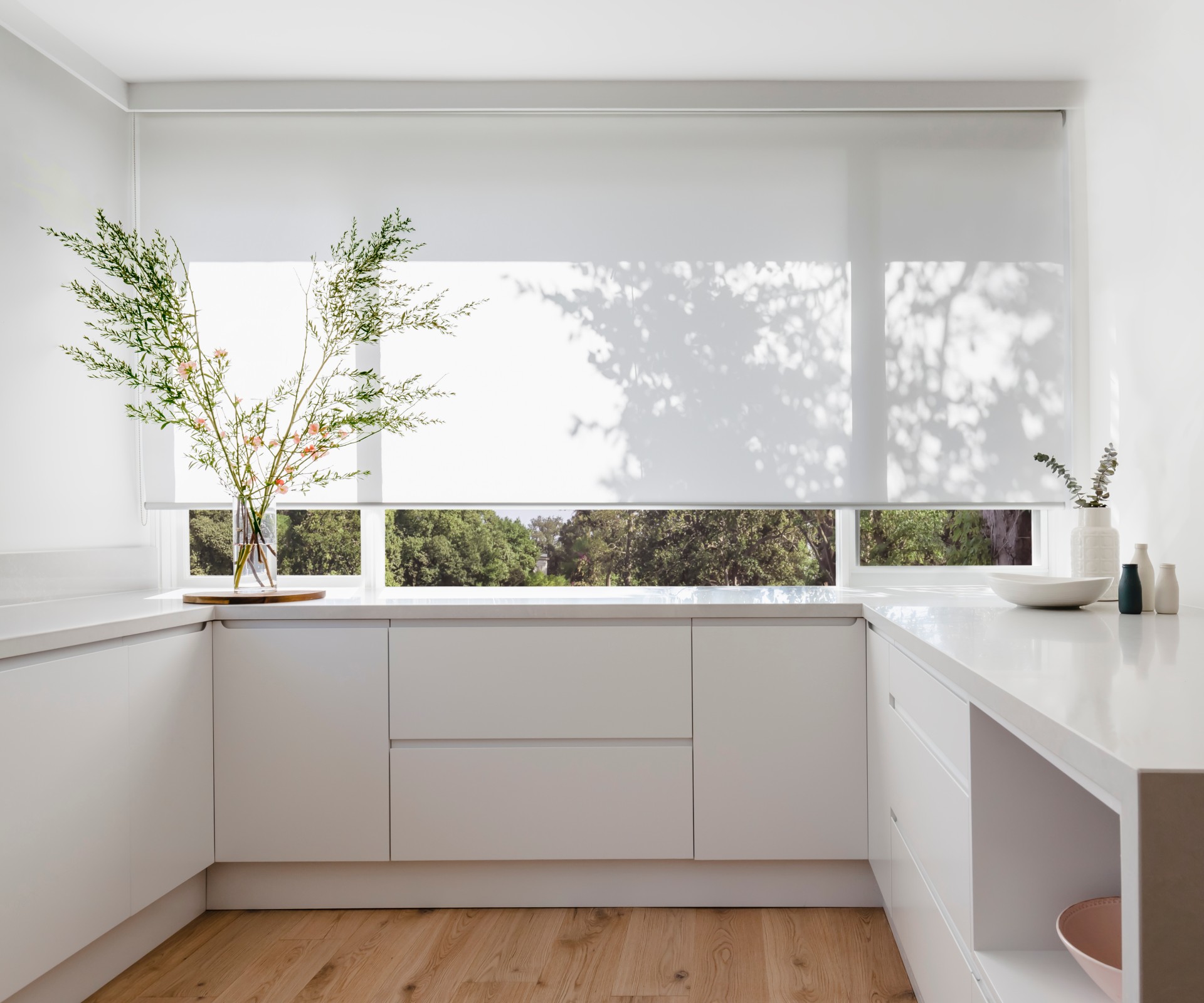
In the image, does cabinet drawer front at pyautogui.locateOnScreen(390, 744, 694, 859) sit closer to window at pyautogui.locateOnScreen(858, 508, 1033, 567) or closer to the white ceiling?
window at pyautogui.locateOnScreen(858, 508, 1033, 567)

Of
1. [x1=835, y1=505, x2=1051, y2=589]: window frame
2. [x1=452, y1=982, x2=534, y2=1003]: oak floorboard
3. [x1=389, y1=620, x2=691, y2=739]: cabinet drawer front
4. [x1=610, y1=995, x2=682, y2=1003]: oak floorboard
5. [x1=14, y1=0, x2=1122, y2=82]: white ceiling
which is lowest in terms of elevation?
[x1=452, y1=982, x2=534, y2=1003]: oak floorboard

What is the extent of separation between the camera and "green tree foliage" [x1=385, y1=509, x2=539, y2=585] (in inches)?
118

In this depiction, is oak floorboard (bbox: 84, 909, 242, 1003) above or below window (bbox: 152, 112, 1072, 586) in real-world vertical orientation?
below

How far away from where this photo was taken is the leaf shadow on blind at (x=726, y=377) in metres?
2.84

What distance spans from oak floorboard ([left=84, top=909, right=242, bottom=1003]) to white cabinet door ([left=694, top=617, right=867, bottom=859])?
140cm

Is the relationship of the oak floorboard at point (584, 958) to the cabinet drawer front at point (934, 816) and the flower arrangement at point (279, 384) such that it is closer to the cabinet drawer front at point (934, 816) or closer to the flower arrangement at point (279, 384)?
the cabinet drawer front at point (934, 816)

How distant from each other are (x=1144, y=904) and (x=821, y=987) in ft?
4.84

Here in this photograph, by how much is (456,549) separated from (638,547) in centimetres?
66

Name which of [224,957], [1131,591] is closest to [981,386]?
[1131,591]

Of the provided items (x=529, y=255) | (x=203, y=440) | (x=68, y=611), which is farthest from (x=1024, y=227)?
(x=68, y=611)

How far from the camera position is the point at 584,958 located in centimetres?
218

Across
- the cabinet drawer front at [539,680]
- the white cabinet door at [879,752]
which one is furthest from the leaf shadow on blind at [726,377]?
the white cabinet door at [879,752]

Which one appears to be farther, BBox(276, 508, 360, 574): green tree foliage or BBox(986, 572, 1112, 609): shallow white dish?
BBox(276, 508, 360, 574): green tree foliage

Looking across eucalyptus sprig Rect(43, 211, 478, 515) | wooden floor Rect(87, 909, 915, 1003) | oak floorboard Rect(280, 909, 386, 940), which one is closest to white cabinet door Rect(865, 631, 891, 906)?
wooden floor Rect(87, 909, 915, 1003)
